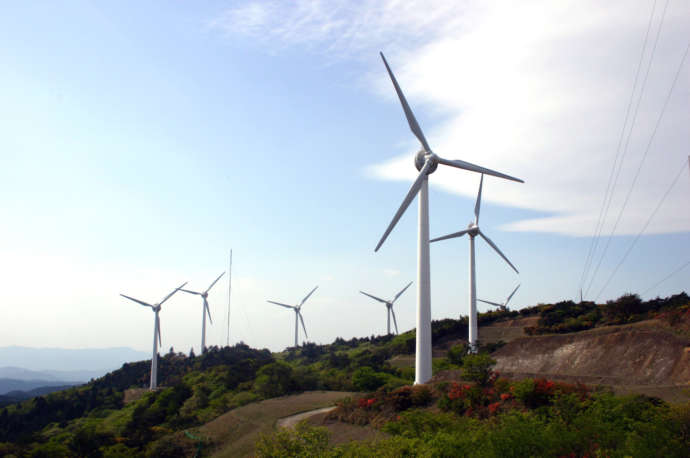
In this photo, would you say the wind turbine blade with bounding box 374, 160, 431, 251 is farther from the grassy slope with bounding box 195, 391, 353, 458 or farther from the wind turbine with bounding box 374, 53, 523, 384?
the grassy slope with bounding box 195, 391, 353, 458

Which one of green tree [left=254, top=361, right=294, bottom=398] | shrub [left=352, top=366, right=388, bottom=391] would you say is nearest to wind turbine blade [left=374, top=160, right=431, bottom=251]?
shrub [left=352, top=366, right=388, bottom=391]

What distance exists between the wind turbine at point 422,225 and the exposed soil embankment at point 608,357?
6.64m

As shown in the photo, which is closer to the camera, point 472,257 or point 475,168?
point 475,168

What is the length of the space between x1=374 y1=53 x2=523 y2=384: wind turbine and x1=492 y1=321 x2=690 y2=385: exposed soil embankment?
6636 mm

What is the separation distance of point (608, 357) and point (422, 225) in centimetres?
1747

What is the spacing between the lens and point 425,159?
4784 centimetres

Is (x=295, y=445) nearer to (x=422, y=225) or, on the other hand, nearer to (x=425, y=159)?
(x=422, y=225)

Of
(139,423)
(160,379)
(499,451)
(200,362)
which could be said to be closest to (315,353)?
(200,362)

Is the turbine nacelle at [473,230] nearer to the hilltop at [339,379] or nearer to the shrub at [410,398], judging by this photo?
the hilltop at [339,379]

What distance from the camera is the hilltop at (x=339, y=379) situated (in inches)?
1487

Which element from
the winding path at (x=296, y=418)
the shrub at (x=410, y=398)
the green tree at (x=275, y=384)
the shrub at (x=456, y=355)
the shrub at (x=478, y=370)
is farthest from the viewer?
the shrub at (x=456, y=355)

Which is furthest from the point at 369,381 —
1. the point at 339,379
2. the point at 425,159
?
the point at 425,159

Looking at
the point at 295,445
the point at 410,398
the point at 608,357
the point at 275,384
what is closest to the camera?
the point at 295,445

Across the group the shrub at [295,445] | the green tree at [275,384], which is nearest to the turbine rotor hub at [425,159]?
the shrub at [295,445]
